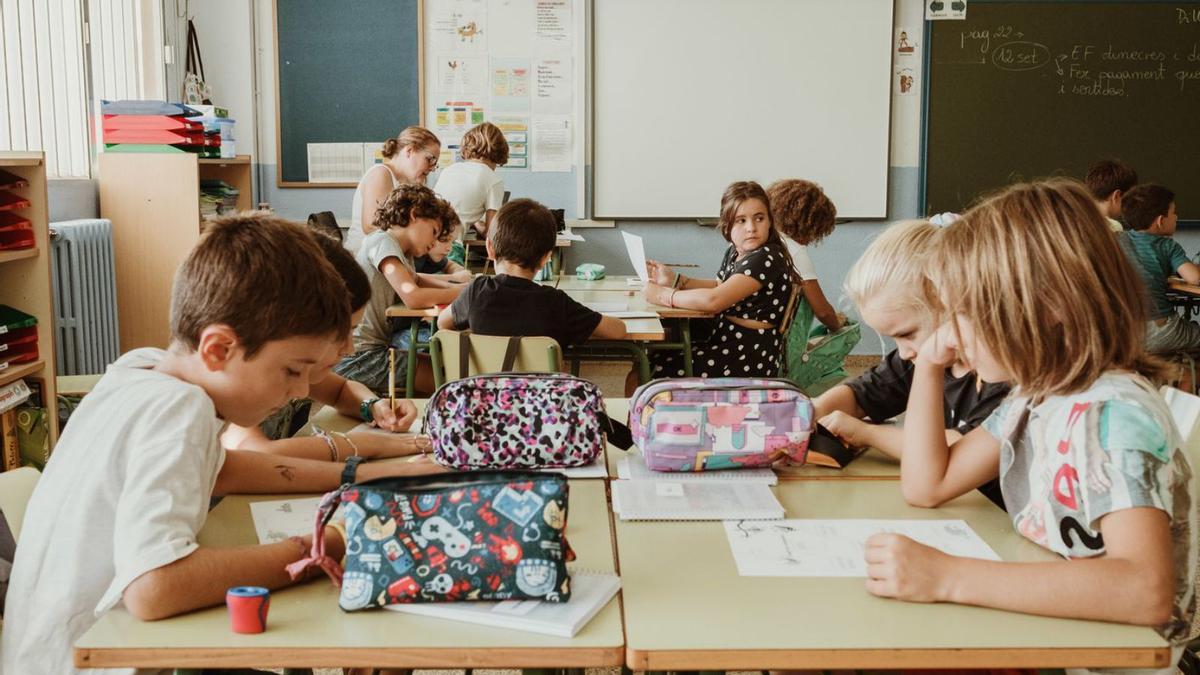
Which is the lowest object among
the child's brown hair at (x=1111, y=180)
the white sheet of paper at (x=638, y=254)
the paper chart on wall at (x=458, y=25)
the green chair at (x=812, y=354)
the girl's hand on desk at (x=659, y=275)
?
the green chair at (x=812, y=354)

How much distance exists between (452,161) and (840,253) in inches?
92.0

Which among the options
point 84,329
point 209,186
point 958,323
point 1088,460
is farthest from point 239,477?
point 209,186

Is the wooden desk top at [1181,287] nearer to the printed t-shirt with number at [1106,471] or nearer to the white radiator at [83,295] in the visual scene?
the printed t-shirt with number at [1106,471]

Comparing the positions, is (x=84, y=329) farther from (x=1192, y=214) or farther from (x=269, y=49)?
(x=1192, y=214)

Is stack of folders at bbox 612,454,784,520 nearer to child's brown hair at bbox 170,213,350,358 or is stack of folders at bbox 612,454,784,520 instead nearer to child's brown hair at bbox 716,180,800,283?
child's brown hair at bbox 170,213,350,358

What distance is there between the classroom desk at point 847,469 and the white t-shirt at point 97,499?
0.73 m

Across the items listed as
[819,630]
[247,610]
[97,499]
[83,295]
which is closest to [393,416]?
[97,499]

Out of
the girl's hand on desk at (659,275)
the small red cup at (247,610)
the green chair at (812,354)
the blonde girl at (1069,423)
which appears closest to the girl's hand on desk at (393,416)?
the small red cup at (247,610)

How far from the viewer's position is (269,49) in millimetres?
6223

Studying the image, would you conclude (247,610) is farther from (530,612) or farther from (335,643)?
(530,612)

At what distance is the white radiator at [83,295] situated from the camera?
408cm

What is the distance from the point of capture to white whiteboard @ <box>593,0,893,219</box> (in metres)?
6.22

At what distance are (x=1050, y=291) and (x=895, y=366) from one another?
786 mm

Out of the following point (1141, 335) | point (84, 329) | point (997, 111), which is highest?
point (997, 111)
